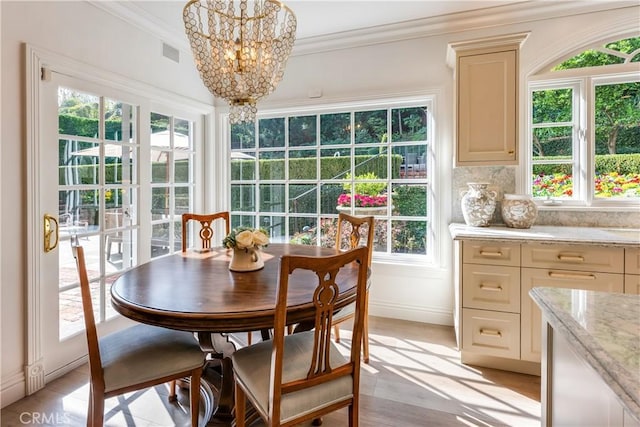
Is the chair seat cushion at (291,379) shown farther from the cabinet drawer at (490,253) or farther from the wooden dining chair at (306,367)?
the cabinet drawer at (490,253)

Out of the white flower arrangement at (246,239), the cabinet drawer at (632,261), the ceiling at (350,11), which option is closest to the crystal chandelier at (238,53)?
Answer: the white flower arrangement at (246,239)

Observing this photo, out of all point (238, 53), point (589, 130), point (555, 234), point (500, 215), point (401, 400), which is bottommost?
point (401, 400)

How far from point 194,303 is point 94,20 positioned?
7.76ft

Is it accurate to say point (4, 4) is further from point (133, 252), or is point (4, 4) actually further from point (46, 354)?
point (46, 354)

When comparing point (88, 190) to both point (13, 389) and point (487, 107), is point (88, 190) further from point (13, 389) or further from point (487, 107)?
point (487, 107)

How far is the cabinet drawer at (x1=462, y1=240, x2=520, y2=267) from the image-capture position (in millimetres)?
2260

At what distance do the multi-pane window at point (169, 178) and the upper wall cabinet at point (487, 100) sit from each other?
2655mm

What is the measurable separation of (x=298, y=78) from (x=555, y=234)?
268 cm

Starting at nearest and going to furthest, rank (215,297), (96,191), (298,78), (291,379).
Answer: (291,379)
(215,297)
(96,191)
(298,78)

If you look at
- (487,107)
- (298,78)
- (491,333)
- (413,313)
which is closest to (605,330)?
(491,333)

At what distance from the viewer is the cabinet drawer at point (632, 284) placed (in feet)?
6.65

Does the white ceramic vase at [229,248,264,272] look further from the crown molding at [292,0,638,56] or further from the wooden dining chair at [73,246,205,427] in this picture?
the crown molding at [292,0,638,56]

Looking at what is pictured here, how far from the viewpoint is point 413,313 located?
318cm

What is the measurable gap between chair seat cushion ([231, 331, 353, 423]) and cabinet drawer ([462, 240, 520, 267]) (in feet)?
4.30
